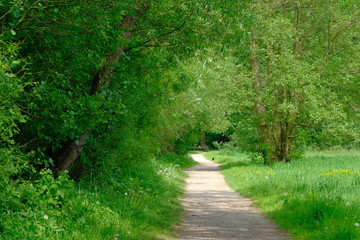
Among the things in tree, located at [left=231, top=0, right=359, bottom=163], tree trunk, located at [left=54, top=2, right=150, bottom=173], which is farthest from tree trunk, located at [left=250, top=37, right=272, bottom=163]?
tree trunk, located at [left=54, top=2, right=150, bottom=173]

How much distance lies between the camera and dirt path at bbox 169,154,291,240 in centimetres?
928

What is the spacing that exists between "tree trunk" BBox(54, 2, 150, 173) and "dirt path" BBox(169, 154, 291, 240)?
9.82 ft

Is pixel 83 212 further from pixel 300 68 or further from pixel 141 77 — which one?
pixel 300 68

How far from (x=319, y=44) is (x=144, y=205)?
17478 mm

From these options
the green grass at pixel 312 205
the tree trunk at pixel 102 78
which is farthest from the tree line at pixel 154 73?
the green grass at pixel 312 205

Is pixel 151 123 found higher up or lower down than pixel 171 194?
higher up

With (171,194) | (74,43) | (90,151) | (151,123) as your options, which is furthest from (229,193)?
(74,43)

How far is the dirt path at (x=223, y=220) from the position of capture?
9.28m

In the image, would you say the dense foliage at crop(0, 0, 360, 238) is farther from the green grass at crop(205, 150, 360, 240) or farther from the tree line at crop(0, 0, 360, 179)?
the green grass at crop(205, 150, 360, 240)

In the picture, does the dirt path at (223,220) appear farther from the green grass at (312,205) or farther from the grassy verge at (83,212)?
the grassy verge at (83,212)

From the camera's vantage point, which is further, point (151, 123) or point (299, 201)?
point (151, 123)

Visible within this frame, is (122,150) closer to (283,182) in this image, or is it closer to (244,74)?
(283,182)

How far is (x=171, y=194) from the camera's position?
15.8m

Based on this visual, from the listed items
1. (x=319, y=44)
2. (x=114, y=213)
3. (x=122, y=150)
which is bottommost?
(x=114, y=213)
